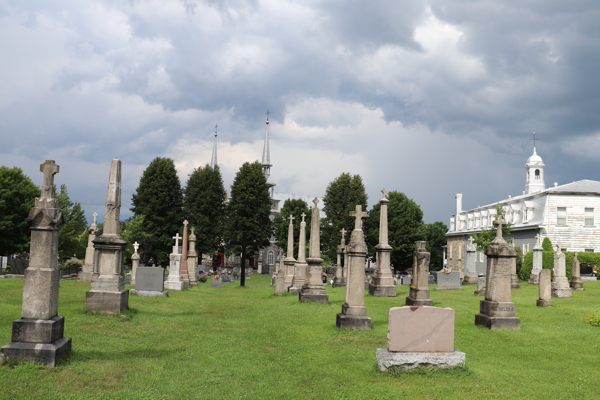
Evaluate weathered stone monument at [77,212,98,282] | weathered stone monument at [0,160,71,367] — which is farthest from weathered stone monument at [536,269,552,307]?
weathered stone monument at [77,212,98,282]

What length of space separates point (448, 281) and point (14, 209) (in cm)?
3521

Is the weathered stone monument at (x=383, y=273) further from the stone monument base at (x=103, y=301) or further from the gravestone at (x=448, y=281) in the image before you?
the stone monument base at (x=103, y=301)

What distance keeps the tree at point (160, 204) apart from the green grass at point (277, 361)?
39556 millimetres

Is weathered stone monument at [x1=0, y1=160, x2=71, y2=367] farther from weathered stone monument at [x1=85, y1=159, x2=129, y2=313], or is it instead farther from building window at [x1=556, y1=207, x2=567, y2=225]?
building window at [x1=556, y1=207, x2=567, y2=225]

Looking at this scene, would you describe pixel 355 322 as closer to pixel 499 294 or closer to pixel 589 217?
pixel 499 294

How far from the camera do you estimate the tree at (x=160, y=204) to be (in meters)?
53.8

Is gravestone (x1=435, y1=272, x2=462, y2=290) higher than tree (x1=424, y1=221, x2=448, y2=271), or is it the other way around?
tree (x1=424, y1=221, x2=448, y2=271)

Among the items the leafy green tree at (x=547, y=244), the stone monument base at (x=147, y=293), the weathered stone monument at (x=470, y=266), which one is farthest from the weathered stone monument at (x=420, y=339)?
the leafy green tree at (x=547, y=244)

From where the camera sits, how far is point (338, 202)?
190 ft

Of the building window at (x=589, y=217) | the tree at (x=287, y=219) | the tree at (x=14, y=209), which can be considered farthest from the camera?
the tree at (x=287, y=219)

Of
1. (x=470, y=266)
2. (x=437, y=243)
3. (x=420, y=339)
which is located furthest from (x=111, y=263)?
(x=437, y=243)

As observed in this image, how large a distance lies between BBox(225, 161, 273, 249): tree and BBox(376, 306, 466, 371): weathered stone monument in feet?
161

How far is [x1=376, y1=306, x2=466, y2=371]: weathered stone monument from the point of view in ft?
24.6

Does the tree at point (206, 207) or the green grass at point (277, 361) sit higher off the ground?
the tree at point (206, 207)
